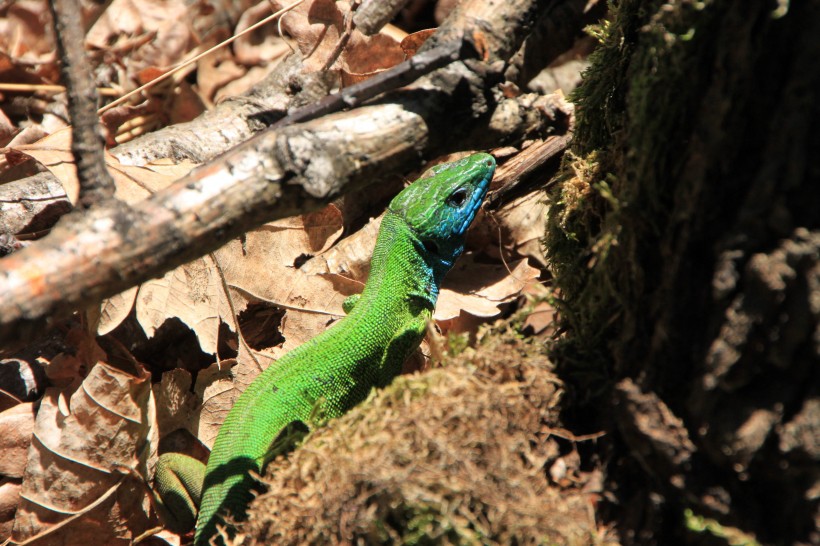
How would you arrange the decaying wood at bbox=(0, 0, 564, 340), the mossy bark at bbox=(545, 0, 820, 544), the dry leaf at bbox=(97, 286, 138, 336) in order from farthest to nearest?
the dry leaf at bbox=(97, 286, 138, 336) < the decaying wood at bbox=(0, 0, 564, 340) < the mossy bark at bbox=(545, 0, 820, 544)

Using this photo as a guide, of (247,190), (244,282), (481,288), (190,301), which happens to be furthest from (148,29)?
(247,190)

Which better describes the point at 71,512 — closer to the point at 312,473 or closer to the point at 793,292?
the point at 312,473

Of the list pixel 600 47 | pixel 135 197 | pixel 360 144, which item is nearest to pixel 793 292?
pixel 360 144

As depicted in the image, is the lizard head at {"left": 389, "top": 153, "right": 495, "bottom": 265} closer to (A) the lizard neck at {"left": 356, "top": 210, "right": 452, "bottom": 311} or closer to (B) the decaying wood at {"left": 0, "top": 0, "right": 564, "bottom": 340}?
(A) the lizard neck at {"left": 356, "top": 210, "right": 452, "bottom": 311}

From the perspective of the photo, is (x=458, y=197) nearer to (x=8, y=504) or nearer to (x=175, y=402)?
(x=175, y=402)

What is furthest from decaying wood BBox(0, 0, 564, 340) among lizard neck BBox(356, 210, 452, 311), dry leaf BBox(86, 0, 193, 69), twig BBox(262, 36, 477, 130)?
dry leaf BBox(86, 0, 193, 69)

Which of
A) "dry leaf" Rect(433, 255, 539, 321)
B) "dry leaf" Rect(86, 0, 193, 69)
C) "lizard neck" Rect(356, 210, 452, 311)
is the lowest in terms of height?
"dry leaf" Rect(433, 255, 539, 321)
